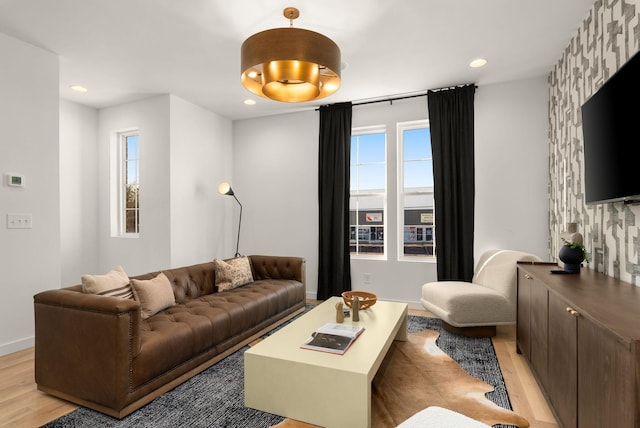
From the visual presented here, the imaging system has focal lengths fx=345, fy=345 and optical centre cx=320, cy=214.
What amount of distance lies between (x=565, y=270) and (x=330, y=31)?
8.45 feet

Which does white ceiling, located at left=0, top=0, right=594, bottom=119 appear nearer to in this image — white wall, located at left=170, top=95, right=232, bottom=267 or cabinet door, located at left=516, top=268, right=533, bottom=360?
white wall, located at left=170, top=95, right=232, bottom=267

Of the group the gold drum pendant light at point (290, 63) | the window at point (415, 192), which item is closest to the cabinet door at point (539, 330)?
the gold drum pendant light at point (290, 63)

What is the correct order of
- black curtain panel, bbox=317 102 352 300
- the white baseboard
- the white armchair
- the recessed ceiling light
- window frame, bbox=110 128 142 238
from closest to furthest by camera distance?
1. the white baseboard
2. the white armchair
3. the recessed ceiling light
4. black curtain panel, bbox=317 102 352 300
5. window frame, bbox=110 128 142 238

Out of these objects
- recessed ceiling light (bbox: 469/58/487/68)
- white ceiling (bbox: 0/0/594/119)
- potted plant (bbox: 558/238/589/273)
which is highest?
white ceiling (bbox: 0/0/594/119)

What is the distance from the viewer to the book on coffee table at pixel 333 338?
2061 millimetres

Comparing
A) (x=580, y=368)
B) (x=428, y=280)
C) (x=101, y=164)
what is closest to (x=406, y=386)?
(x=580, y=368)

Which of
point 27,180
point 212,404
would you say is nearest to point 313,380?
point 212,404

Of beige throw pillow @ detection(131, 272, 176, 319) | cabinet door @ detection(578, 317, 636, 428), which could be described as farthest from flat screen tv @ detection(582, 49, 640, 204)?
beige throw pillow @ detection(131, 272, 176, 319)

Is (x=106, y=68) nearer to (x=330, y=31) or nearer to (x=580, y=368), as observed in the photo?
(x=330, y=31)

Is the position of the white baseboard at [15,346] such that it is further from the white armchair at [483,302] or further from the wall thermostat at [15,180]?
the white armchair at [483,302]

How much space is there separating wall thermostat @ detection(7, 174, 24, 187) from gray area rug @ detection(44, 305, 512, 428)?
213cm

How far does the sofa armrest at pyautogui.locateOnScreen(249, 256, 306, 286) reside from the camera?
13.8 ft

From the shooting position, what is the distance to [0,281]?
2.94m

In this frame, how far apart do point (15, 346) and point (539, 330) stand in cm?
417
